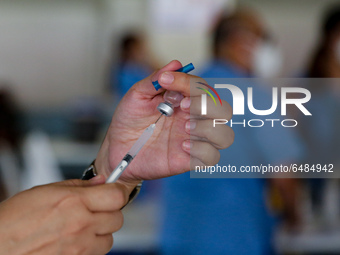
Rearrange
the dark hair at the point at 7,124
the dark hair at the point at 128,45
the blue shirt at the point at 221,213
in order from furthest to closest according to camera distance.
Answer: the dark hair at the point at 128,45, the dark hair at the point at 7,124, the blue shirt at the point at 221,213

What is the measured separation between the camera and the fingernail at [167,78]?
62cm

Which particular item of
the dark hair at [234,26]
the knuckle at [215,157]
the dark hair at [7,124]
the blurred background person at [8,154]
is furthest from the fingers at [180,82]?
the dark hair at [7,124]

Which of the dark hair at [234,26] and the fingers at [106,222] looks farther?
the dark hair at [234,26]

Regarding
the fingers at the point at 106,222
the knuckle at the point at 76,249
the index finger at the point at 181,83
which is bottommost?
the knuckle at the point at 76,249

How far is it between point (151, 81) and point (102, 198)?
8.6 inches

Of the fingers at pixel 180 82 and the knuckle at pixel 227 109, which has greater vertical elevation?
the fingers at pixel 180 82

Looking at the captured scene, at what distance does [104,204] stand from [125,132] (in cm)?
23

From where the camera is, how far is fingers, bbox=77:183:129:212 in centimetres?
56

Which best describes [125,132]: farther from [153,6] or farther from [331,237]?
[153,6]

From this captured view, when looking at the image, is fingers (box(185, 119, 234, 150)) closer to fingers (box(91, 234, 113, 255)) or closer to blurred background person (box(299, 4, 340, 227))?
fingers (box(91, 234, 113, 255))

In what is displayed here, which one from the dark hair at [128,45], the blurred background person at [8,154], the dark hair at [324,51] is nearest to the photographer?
the dark hair at [324,51]

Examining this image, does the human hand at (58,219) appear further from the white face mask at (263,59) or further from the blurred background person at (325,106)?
the white face mask at (263,59)

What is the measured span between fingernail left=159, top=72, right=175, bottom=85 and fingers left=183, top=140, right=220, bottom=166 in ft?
0.38

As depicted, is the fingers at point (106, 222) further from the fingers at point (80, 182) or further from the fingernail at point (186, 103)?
the fingernail at point (186, 103)
